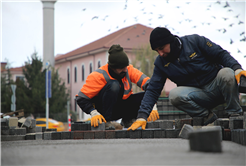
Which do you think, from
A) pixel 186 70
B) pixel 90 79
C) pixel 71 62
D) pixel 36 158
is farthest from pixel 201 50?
pixel 71 62

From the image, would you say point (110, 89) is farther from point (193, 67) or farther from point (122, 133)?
point (193, 67)

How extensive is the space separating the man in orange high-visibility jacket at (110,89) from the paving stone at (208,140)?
2806 mm

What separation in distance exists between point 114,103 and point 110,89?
0.90 ft

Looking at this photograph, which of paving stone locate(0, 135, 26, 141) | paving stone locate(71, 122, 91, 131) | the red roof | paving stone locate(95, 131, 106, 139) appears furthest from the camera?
the red roof

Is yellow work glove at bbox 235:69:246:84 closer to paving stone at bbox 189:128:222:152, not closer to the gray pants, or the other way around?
the gray pants

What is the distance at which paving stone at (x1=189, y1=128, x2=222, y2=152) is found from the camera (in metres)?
2.65

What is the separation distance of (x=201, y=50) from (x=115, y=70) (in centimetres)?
156

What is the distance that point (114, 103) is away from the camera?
5.66 meters

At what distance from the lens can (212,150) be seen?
2697 mm

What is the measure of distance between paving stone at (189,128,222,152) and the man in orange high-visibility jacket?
2.81 m

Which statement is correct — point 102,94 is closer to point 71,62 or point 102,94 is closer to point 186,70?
point 186,70

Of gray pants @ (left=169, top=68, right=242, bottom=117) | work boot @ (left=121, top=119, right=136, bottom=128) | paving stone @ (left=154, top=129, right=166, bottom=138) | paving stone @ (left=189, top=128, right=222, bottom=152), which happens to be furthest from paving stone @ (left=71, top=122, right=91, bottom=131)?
paving stone @ (left=189, top=128, right=222, bottom=152)

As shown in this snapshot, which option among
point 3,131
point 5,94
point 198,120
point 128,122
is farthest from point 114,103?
point 5,94

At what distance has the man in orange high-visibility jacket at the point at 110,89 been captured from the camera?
5.55m
